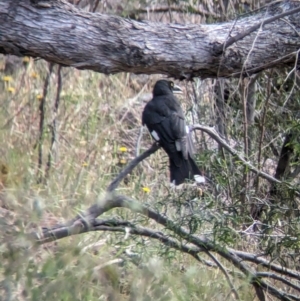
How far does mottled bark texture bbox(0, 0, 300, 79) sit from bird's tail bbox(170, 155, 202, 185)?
1.04 meters

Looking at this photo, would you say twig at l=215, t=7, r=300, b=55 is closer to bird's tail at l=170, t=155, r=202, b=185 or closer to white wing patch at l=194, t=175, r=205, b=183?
white wing patch at l=194, t=175, r=205, b=183

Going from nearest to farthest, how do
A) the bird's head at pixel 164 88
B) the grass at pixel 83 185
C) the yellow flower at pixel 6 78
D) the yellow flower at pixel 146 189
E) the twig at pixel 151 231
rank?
the grass at pixel 83 185 → the twig at pixel 151 231 → the bird's head at pixel 164 88 → the yellow flower at pixel 146 189 → the yellow flower at pixel 6 78

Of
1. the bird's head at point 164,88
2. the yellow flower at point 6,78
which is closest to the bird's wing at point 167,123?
the bird's head at point 164,88

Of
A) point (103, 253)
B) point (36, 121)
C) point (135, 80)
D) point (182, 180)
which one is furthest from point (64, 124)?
point (103, 253)

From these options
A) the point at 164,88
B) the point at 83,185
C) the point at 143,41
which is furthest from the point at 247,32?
the point at 83,185

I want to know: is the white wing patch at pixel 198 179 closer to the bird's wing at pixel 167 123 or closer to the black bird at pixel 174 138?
the black bird at pixel 174 138

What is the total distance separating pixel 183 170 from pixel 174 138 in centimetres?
19

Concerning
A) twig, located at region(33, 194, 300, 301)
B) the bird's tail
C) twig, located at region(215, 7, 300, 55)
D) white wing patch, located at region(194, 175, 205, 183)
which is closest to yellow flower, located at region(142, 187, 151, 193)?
the bird's tail

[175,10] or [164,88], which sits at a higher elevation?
[175,10]

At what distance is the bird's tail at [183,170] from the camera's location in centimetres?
491

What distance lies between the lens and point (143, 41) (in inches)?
144

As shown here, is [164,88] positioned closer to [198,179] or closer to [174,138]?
[174,138]

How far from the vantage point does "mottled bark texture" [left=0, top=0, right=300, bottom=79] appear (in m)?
3.50

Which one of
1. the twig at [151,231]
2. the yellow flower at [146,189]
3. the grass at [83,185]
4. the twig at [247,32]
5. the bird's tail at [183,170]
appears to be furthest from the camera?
the yellow flower at [146,189]
